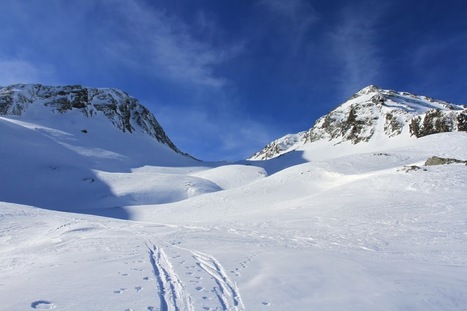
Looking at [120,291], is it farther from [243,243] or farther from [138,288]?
[243,243]

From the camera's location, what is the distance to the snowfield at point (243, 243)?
227 inches

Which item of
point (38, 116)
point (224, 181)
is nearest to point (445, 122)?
point (224, 181)

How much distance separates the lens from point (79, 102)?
220ft

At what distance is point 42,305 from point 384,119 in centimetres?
8016

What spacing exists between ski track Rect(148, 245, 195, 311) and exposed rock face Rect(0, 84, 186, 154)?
61363mm

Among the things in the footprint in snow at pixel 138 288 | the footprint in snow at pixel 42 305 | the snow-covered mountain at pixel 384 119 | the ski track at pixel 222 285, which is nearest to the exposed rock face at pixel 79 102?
the snow-covered mountain at pixel 384 119

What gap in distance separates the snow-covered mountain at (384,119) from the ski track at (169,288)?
59024mm

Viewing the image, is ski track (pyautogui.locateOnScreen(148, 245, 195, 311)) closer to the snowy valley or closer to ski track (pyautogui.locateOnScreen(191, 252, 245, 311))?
the snowy valley

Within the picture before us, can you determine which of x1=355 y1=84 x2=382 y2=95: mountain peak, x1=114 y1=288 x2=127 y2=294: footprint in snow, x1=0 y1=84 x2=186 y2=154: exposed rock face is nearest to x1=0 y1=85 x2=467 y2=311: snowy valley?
x1=114 y1=288 x2=127 y2=294: footprint in snow

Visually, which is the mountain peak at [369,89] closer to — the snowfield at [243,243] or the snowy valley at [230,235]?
the snowy valley at [230,235]

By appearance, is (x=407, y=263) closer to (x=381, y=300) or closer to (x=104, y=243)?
(x=381, y=300)

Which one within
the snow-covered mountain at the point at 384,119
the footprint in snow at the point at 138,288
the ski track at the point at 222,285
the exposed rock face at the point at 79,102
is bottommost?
the ski track at the point at 222,285

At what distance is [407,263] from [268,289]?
4802 mm

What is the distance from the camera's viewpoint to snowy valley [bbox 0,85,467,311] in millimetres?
5855
